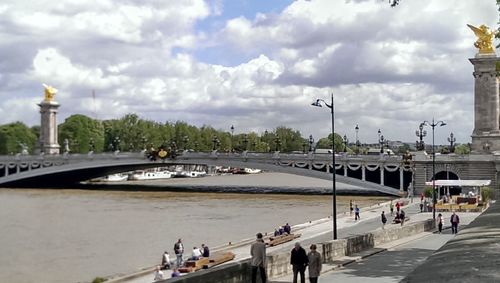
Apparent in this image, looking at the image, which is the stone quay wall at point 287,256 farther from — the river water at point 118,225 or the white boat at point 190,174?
the white boat at point 190,174

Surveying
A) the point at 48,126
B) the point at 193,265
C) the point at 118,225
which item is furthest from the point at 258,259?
the point at 48,126

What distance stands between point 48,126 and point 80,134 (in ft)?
64.6

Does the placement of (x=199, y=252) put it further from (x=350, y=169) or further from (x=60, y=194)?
(x=60, y=194)

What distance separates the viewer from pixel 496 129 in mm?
78062

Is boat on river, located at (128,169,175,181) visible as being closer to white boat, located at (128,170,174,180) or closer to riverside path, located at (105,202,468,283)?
white boat, located at (128,170,174,180)

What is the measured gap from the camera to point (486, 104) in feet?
256

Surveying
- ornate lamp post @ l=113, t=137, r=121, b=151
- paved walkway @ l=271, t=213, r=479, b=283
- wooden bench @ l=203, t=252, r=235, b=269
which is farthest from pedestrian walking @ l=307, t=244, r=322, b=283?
ornate lamp post @ l=113, t=137, r=121, b=151

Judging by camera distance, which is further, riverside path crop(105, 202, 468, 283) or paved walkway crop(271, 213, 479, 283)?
riverside path crop(105, 202, 468, 283)

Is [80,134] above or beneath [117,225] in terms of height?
above

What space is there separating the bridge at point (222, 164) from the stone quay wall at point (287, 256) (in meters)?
40.6

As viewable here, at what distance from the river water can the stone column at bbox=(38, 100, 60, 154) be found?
39.9 m

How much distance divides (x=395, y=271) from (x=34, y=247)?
25463 mm

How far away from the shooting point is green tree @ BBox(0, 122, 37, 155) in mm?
149875

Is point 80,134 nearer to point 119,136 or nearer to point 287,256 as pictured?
point 119,136
